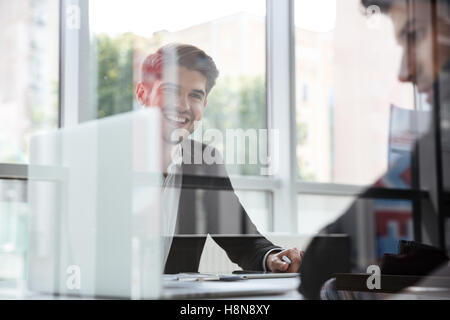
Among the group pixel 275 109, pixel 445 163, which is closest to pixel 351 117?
pixel 445 163

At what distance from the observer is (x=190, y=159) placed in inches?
41.1

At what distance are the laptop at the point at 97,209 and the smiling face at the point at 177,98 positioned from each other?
6 cm

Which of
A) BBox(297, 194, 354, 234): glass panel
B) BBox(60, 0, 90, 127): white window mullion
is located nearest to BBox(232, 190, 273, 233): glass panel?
BBox(297, 194, 354, 234): glass panel

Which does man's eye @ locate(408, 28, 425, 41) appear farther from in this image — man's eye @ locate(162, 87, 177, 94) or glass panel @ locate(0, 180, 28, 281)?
glass panel @ locate(0, 180, 28, 281)

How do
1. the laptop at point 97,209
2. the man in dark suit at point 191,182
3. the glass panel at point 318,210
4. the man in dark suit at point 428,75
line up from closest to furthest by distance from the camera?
the laptop at point 97,209 < the man in dark suit at point 191,182 < the glass panel at point 318,210 < the man in dark suit at point 428,75

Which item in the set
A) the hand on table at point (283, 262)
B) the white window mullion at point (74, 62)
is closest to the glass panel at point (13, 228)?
the white window mullion at point (74, 62)

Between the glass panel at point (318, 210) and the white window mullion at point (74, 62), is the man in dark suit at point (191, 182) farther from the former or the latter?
the glass panel at point (318, 210)

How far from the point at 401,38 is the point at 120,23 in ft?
3.71

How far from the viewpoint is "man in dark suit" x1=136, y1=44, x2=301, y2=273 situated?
38.4 inches

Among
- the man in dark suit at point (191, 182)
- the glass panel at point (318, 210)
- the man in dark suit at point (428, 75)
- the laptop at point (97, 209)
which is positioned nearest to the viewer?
the laptop at point (97, 209)

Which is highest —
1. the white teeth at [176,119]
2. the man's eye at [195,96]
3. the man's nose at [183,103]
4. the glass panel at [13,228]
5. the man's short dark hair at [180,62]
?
the man's short dark hair at [180,62]

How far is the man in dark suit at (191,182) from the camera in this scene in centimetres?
98

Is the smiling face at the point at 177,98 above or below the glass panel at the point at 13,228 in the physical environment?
above
